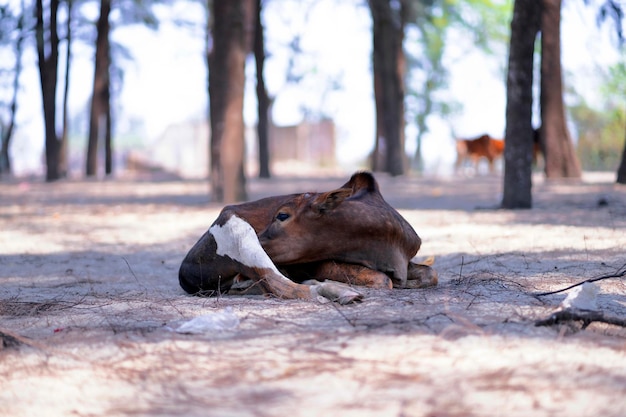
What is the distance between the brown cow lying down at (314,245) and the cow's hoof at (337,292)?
9.1 inches

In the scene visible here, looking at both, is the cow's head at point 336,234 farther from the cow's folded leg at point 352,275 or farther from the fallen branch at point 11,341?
the fallen branch at point 11,341

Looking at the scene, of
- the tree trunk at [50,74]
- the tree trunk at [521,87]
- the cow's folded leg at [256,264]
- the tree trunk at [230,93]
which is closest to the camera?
the cow's folded leg at [256,264]

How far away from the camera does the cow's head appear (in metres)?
4.66

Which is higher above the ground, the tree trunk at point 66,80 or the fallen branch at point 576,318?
the tree trunk at point 66,80

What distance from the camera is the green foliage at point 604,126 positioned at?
100 feet

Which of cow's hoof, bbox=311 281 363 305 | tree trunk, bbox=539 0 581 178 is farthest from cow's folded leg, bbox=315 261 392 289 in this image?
tree trunk, bbox=539 0 581 178

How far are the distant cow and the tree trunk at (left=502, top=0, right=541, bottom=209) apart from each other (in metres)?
18.4

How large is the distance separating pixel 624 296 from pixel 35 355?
2998 mm

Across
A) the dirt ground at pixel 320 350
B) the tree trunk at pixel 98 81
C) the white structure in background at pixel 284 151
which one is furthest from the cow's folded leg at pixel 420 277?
the white structure in background at pixel 284 151

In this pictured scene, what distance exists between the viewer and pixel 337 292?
4.16 m

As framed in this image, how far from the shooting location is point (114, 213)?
12.4 m

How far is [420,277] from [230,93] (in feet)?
27.1

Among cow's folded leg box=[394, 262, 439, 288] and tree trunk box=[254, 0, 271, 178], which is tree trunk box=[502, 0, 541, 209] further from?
tree trunk box=[254, 0, 271, 178]

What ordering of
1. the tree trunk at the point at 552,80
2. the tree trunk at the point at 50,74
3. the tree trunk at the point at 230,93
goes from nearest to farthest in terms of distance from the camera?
the tree trunk at the point at 230,93 < the tree trunk at the point at 552,80 < the tree trunk at the point at 50,74
